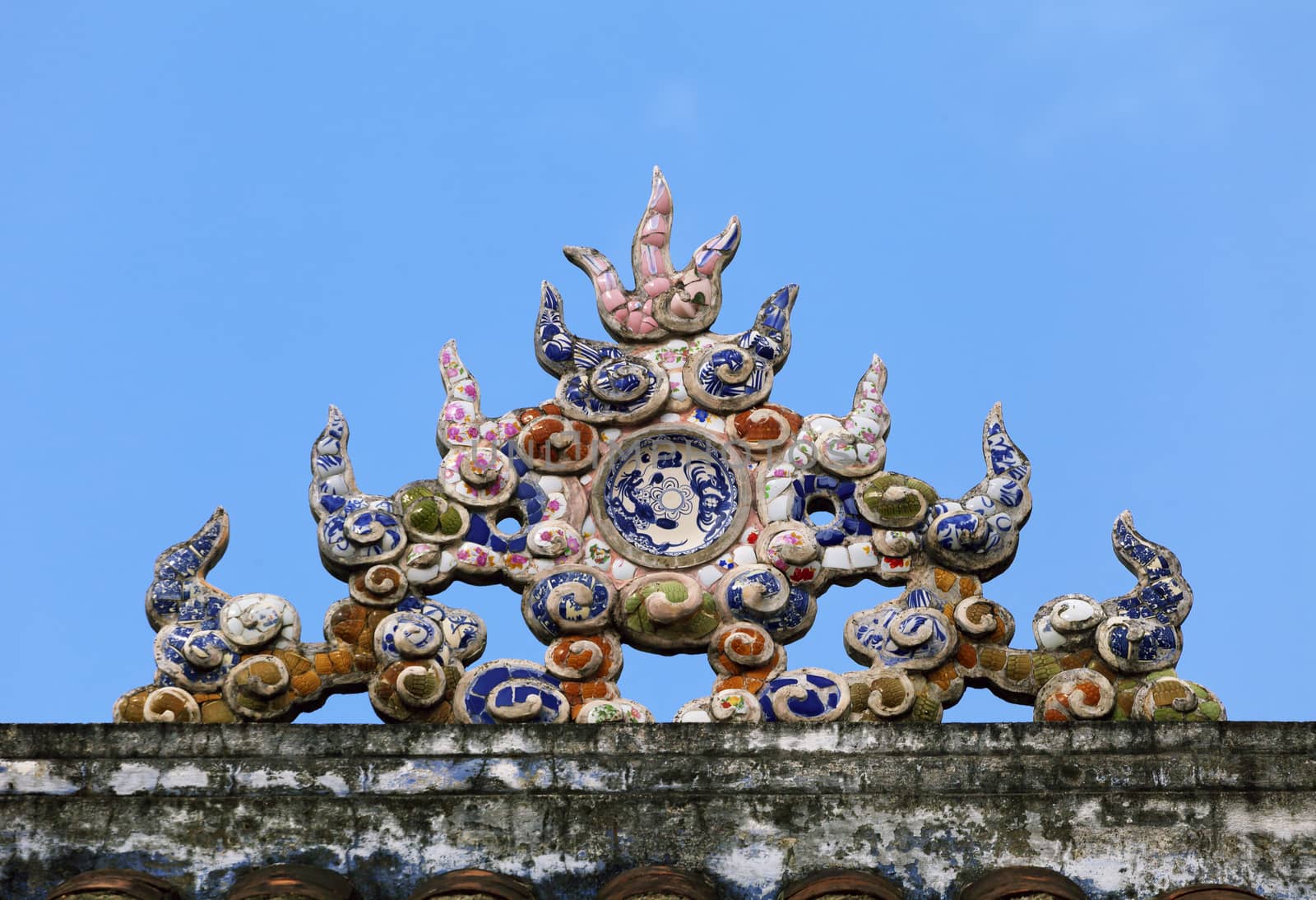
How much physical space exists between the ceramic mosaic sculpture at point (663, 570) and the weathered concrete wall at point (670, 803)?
31.4 inches

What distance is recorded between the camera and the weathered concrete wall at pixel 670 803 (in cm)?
1343

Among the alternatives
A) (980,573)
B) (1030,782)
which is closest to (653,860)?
(1030,782)

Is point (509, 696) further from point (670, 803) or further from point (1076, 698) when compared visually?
point (1076, 698)

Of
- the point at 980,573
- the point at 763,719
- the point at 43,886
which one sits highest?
the point at 980,573

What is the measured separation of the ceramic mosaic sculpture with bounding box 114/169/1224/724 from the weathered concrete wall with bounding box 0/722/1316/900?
2.62 feet

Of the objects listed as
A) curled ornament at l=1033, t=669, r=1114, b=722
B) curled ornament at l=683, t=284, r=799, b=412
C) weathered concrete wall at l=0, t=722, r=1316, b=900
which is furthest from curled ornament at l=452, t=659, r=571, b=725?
curled ornament at l=1033, t=669, r=1114, b=722

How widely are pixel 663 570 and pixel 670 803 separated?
6.77ft

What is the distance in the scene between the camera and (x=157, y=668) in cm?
1491

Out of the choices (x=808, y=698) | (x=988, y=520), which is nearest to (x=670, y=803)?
(x=808, y=698)

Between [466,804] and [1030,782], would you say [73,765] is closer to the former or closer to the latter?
[466,804]

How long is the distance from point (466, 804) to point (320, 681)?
1.62 metres

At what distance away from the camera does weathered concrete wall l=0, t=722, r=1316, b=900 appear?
13430 millimetres

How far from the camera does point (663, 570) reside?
15.4 meters

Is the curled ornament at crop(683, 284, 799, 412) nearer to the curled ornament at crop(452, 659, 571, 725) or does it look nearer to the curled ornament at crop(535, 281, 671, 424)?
the curled ornament at crop(535, 281, 671, 424)
